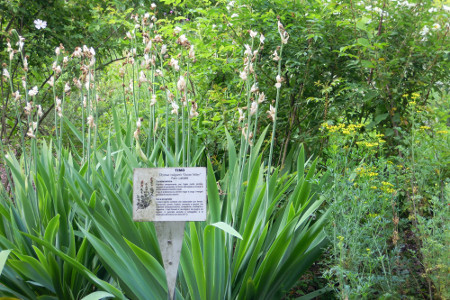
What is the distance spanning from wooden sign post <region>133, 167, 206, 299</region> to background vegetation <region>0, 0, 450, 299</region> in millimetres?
110

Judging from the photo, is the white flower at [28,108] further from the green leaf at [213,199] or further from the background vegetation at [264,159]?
the green leaf at [213,199]

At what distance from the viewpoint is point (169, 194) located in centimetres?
212

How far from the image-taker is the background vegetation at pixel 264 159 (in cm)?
236

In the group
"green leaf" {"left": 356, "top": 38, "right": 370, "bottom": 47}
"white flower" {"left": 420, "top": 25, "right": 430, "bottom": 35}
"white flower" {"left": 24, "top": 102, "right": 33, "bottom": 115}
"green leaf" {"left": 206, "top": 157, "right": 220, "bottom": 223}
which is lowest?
"green leaf" {"left": 206, "top": 157, "right": 220, "bottom": 223}

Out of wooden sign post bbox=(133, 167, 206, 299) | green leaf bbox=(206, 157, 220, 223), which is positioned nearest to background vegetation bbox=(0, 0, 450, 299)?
green leaf bbox=(206, 157, 220, 223)

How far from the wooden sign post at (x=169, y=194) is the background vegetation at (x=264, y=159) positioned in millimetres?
110

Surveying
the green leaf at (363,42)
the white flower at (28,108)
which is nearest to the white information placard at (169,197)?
the white flower at (28,108)

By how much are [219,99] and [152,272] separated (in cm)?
206

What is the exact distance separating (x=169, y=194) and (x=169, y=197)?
0.01 metres

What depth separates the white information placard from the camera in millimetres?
2100

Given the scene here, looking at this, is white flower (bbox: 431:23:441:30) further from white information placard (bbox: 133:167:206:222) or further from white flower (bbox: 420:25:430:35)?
white information placard (bbox: 133:167:206:222)

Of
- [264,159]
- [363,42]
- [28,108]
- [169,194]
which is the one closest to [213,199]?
[169,194]

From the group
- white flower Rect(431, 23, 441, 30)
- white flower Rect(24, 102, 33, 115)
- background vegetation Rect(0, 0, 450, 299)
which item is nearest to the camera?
background vegetation Rect(0, 0, 450, 299)

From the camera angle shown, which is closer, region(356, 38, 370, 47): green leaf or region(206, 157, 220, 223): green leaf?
region(206, 157, 220, 223): green leaf
